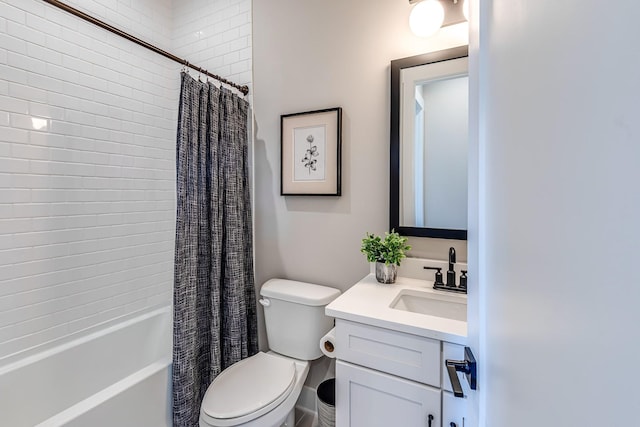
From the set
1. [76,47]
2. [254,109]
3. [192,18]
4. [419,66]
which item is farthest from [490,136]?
[192,18]

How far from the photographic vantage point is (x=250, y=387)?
4.39ft

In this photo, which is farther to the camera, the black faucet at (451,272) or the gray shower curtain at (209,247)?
the gray shower curtain at (209,247)

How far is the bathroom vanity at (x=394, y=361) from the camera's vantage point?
3.16 feet

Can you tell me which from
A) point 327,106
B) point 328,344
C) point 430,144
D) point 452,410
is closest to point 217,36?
point 327,106

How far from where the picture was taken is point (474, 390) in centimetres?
64

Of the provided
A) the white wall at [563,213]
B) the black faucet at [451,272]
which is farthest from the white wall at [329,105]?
the white wall at [563,213]

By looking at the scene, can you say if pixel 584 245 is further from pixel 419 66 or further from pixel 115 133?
pixel 115 133

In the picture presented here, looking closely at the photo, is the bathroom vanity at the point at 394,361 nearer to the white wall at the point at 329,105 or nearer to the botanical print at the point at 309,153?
the white wall at the point at 329,105

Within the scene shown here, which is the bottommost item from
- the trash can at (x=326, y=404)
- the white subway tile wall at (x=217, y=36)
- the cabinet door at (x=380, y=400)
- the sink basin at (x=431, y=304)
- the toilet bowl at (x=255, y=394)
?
the trash can at (x=326, y=404)

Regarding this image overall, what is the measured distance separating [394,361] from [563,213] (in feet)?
2.89

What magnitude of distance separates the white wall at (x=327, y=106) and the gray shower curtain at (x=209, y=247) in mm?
163

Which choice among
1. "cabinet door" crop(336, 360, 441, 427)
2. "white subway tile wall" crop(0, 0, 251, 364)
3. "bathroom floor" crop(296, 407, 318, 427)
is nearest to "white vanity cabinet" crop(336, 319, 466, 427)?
"cabinet door" crop(336, 360, 441, 427)

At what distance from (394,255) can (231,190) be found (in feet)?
3.18

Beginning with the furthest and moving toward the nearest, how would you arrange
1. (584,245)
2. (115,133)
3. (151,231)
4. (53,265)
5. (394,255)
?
(151,231)
(115,133)
(53,265)
(394,255)
(584,245)
